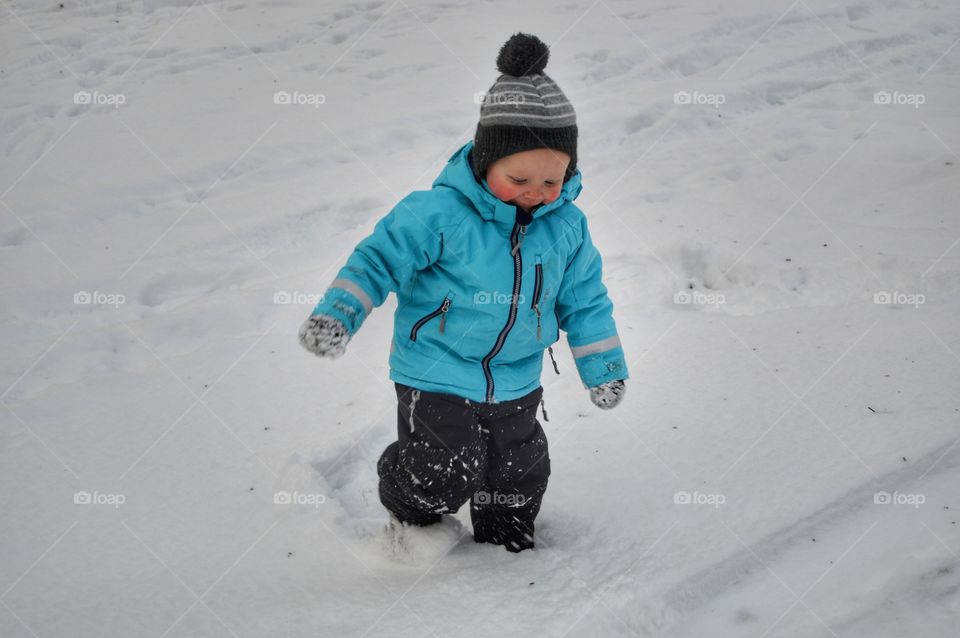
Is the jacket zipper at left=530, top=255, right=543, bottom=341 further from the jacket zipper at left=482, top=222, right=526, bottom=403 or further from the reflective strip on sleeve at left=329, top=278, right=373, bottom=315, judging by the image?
the reflective strip on sleeve at left=329, top=278, right=373, bottom=315

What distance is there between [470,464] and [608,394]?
0.38 m

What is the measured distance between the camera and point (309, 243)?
3.79 m

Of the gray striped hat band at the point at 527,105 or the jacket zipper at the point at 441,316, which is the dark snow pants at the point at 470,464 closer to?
the jacket zipper at the point at 441,316

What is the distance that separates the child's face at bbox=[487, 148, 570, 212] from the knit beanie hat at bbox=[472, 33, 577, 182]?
15 millimetres

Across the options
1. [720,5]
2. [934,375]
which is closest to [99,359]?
[934,375]

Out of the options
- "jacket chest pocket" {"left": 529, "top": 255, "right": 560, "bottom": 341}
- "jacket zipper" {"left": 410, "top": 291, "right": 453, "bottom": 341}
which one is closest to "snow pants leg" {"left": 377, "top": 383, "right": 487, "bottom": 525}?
"jacket zipper" {"left": 410, "top": 291, "right": 453, "bottom": 341}

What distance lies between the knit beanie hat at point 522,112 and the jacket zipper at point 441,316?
0.29 meters

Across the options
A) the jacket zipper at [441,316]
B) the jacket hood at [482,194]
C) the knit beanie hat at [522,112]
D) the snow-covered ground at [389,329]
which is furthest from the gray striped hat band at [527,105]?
the snow-covered ground at [389,329]

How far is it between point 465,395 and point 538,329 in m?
0.24

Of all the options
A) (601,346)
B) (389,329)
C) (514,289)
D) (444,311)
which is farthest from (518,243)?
(389,329)

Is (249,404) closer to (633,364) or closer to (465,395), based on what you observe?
(465,395)

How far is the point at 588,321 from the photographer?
2.07 metres

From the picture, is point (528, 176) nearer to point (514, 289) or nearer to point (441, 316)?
point (514, 289)

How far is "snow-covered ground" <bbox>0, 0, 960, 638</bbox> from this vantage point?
2.04 m
